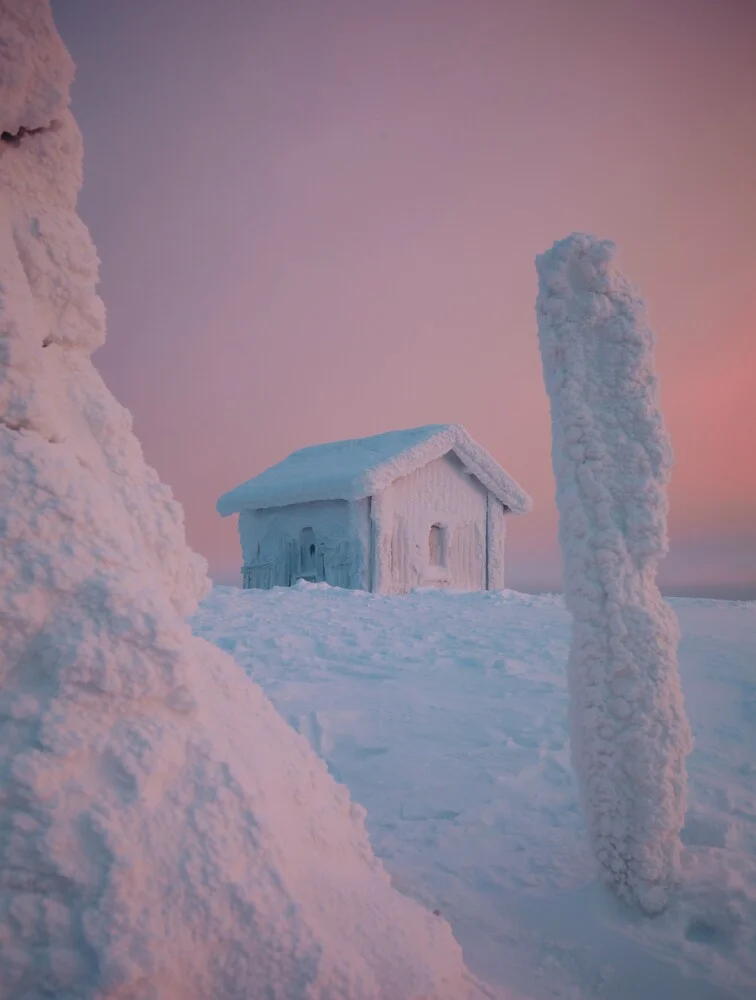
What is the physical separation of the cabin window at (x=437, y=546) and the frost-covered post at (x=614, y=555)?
997 cm

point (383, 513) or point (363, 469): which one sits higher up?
point (363, 469)

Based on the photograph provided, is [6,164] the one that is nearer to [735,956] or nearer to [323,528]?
[735,956]

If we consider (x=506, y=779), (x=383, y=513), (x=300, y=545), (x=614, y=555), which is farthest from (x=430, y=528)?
(x=614, y=555)

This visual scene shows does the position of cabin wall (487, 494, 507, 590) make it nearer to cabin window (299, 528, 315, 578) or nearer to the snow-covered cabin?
the snow-covered cabin

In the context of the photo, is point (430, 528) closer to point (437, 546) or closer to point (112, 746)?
point (437, 546)

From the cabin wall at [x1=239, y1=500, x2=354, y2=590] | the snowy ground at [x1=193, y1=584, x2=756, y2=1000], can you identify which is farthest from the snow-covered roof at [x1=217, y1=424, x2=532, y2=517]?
the snowy ground at [x1=193, y1=584, x2=756, y2=1000]

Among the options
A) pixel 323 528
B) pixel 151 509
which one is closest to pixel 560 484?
pixel 151 509

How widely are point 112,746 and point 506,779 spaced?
2.99 metres

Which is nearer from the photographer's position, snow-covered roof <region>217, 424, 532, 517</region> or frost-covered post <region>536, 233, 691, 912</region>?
frost-covered post <region>536, 233, 691, 912</region>

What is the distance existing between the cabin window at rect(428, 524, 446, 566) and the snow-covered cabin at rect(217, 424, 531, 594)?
19 mm

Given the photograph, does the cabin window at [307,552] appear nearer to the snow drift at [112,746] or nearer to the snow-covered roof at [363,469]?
the snow-covered roof at [363,469]

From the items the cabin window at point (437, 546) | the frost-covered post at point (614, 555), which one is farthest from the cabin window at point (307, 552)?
the frost-covered post at point (614, 555)

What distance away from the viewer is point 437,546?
45.7ft

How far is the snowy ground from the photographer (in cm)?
299
